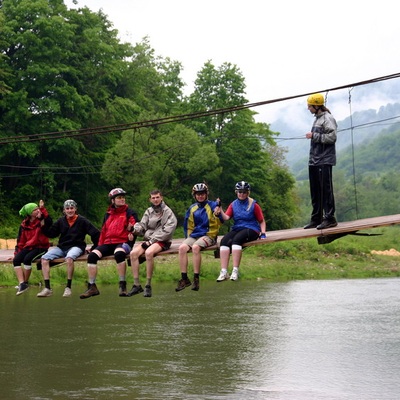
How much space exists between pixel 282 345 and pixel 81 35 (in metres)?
20.3

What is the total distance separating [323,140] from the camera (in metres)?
9.25

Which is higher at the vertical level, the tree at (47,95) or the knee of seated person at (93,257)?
the tree at (47,95)

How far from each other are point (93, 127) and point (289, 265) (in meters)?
11.3

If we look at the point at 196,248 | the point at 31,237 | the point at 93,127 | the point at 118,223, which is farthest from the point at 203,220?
the point at 93,127

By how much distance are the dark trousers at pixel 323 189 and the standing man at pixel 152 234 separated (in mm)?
1726

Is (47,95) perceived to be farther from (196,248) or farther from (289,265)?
(196,248)

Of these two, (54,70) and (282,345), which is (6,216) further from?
(282,345)

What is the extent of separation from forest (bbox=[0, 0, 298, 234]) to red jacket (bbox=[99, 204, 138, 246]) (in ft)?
66.9

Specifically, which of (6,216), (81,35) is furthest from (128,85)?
(6,216)

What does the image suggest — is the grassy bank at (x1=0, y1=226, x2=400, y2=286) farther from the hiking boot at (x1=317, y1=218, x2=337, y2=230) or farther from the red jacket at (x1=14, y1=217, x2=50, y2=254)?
the hiking boot at (x1=317, y1=218, x2=337, y2=230)

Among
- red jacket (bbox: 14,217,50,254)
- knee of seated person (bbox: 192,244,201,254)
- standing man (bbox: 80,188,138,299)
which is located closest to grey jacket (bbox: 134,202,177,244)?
standing man (bbox: 80,188,138,299)

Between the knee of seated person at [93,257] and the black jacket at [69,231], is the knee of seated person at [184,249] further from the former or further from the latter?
the black jacket at [69,231]

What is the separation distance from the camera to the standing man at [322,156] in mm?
9250

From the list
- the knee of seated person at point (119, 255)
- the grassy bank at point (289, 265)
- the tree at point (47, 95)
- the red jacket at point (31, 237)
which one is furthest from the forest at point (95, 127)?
the knee of seated person at point (119, 255)
